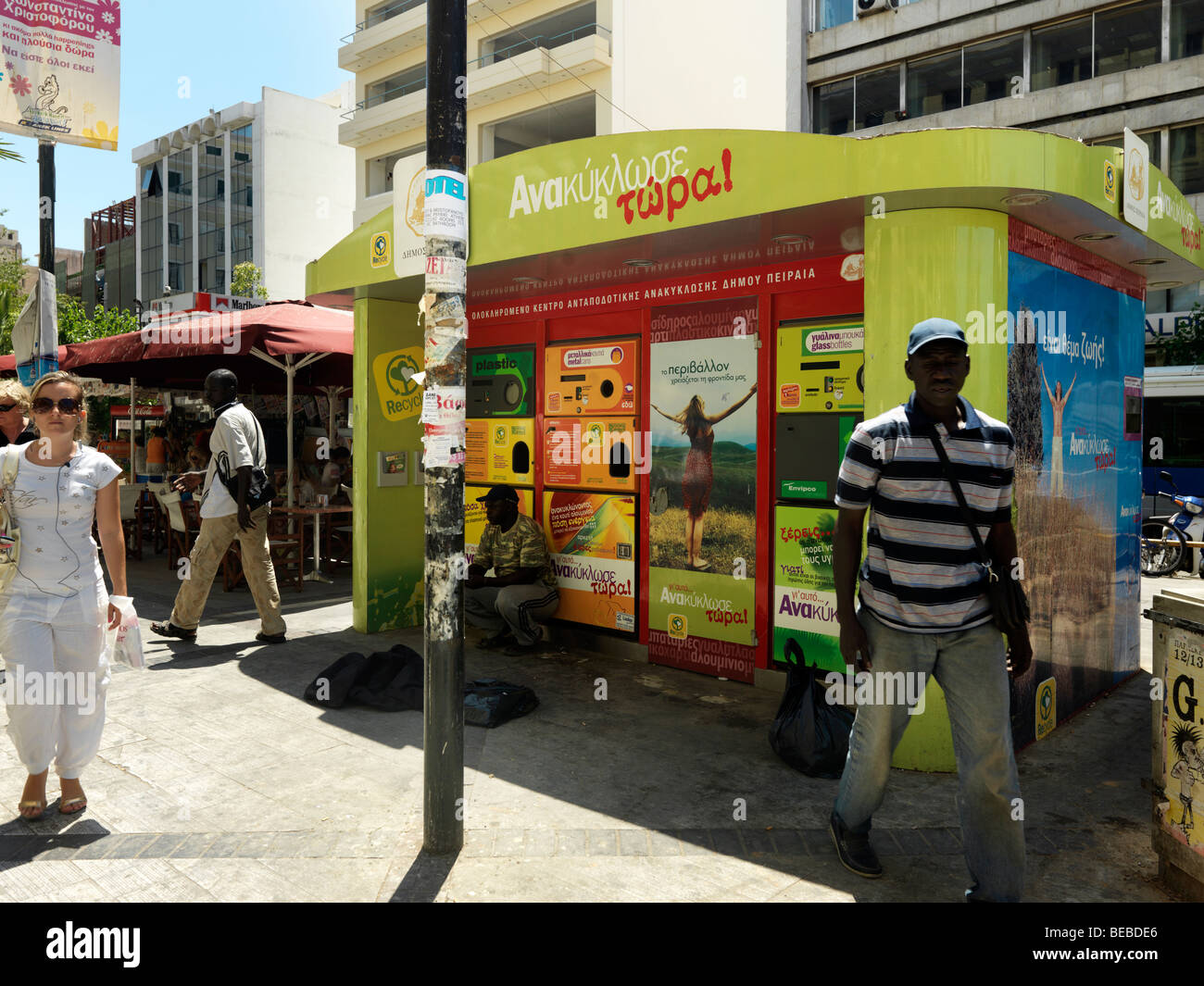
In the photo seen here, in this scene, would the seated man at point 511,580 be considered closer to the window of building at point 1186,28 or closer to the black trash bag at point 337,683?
the black trash bag at point 337,683

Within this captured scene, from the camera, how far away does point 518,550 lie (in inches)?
271

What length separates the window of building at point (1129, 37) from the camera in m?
22.6

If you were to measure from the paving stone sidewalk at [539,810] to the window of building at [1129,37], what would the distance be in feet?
75.6

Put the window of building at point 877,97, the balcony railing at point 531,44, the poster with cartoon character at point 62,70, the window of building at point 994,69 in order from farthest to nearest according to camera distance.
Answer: the balcony railing at point 531,44 → the window of building at point 877,97 → the window of building at point 994,69 → the poster with cartoon character at point 62,70

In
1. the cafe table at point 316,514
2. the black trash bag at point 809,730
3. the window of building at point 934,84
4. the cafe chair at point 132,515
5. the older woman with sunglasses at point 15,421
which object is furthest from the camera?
the window of building at point 934,84

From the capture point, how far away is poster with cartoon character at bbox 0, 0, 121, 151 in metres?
6.62

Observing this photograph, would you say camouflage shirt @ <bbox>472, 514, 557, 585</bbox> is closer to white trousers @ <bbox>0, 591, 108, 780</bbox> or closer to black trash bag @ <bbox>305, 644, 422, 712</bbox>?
black trash bag @ <bbox>305, 644, 422, 712</bbox>

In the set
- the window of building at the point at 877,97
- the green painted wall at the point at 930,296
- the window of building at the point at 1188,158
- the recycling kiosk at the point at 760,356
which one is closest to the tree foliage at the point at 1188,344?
the window of building at the point at 1188,158

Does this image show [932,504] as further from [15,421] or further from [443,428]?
[15,421]

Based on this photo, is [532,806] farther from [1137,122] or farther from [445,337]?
[1137,122]

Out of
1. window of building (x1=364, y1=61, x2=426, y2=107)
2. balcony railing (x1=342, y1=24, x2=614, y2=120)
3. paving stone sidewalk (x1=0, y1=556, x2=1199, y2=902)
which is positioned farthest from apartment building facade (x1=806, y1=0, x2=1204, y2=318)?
paving stone sidewalk (x1=0, y1=556, x2=1199, y2=902)

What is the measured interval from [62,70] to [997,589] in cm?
739

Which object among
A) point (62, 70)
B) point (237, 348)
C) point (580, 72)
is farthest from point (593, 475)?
point (580, 72)

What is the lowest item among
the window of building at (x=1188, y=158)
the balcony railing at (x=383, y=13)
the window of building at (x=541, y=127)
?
the window of building at (x=1188, y=158)
